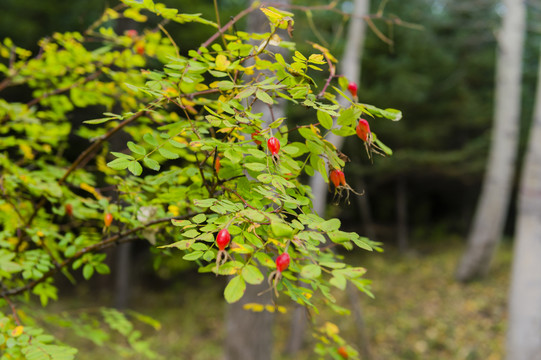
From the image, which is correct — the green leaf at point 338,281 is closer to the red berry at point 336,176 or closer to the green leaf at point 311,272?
the green leaf at point 311,272

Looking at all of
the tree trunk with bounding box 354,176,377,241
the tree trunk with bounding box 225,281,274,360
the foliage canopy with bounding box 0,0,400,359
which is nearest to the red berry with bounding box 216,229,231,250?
the foliage canopy with bounding box 0,0,400,359

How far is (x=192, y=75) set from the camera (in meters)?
1.03

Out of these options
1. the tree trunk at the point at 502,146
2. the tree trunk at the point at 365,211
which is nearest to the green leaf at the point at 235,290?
the tree trunk at the point at 502,146

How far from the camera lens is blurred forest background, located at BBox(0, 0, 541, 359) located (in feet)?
20.9

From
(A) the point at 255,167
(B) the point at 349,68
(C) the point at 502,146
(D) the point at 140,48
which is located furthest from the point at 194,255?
(C) the point at 502,146

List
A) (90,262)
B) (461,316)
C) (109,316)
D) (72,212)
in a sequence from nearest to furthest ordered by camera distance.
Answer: (90,262), (72,212), (109,316), (461,316)

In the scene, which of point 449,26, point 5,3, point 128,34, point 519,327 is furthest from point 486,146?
point 5,3

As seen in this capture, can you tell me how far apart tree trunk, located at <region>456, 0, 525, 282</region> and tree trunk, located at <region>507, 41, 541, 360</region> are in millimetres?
3289

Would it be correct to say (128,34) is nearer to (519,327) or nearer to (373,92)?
(519,327)

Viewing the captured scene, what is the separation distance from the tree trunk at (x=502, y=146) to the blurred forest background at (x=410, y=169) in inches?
18.0

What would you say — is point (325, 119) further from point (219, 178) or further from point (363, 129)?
point (219, 178)

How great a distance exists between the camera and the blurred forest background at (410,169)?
637 cm

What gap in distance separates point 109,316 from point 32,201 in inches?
24.6

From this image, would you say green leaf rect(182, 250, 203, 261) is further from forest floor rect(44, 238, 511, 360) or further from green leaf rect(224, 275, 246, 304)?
forest floor rect(44, 238, 511, 360)
